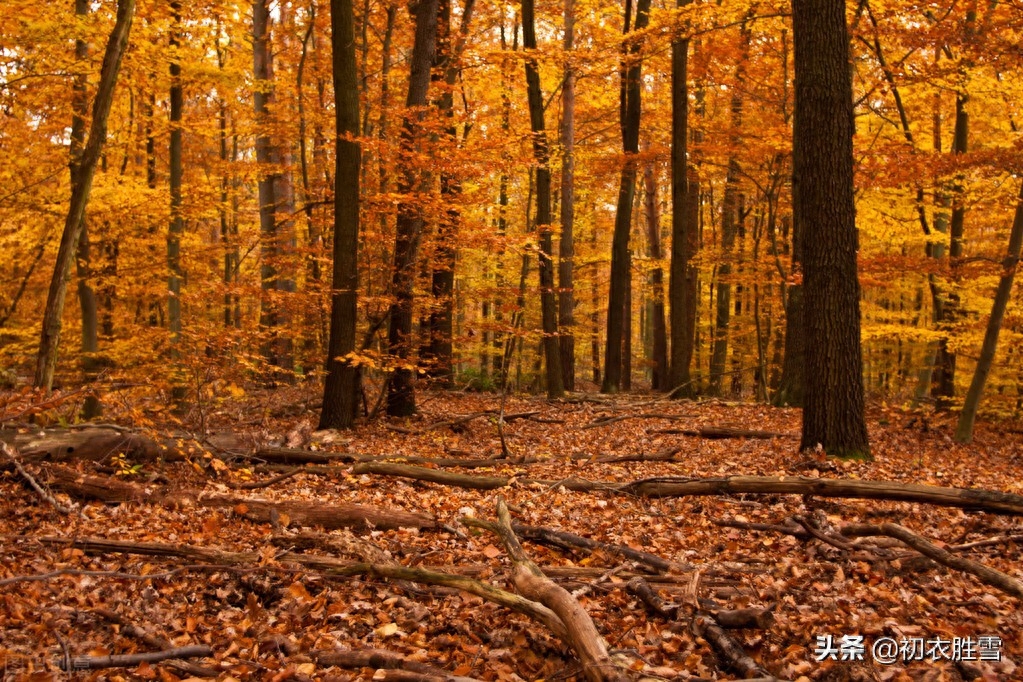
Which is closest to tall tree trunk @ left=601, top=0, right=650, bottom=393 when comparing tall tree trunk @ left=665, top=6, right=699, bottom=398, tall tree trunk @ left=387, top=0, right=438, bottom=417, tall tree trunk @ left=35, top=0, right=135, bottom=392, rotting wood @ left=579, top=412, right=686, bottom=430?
tall tree trunk @ left=665, top=6, right=699, bottom=398

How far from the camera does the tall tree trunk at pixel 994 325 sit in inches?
415

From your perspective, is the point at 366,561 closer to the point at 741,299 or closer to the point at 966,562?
the point at 966,562

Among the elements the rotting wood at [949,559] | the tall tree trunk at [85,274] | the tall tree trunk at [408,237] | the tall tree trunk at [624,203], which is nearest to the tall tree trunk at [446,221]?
the tall tree trunk at [408,237]

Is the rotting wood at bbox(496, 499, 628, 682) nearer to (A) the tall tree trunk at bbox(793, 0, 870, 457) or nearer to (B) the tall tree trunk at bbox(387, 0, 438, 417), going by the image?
(A) the tall tree trunk at bbox(793, 0, 870, 457)

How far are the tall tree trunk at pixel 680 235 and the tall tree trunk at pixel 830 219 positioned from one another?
7.05m

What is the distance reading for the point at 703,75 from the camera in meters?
16.0

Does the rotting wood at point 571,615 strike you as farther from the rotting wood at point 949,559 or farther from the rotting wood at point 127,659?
the rotting wood at point 949,559

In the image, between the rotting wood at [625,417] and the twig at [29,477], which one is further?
the rotting wood at [625,417]

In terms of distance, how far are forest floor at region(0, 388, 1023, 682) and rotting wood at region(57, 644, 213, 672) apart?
0.02 metres

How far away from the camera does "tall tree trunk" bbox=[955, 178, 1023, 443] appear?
1053 cm

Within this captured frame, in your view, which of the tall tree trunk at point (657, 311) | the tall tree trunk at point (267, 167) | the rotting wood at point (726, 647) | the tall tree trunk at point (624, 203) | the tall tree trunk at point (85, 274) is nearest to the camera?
the rotting wood at point (726, 647)

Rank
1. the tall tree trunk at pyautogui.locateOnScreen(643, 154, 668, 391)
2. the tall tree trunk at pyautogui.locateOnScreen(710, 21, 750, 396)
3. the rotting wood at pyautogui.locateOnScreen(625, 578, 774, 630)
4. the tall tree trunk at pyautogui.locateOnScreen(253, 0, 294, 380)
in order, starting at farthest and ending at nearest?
the tall tree trunk at pyautogui.locateOnScreen(643, 154, 668, 391) < the tall tree trunk at pyautogui.locateOnScreen(710, 21, 750, 396) < the tall tree trunk at pyautogui.locateOnScreen(253, 0, 294, 380) < the rotting wood at pyautogui.locateOnScreen(625, 578, 774, 630)

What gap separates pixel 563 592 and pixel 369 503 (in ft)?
10.2

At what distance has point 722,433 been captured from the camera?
11055mm
